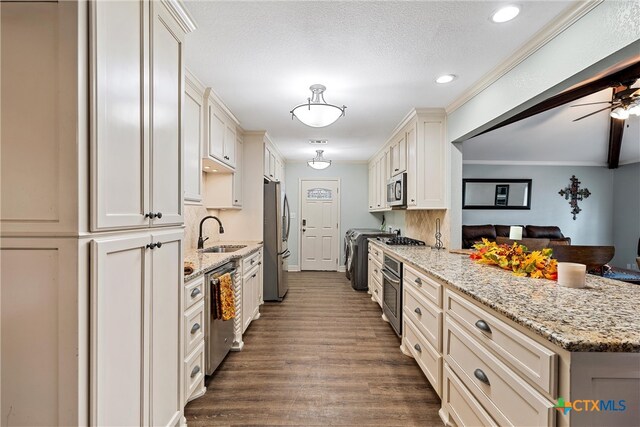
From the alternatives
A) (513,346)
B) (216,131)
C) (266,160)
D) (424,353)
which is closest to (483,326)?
(513,346)

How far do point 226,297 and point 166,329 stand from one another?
2.75ft

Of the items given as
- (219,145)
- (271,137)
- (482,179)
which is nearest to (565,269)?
(219,145)

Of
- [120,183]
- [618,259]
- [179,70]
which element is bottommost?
[618,259]

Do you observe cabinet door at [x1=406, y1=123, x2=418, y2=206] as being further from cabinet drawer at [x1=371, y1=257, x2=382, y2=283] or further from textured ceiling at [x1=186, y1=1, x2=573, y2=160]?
cabinet drawer at [x1=371, y1=257, x2=382, y2=283]

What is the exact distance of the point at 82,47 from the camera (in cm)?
92

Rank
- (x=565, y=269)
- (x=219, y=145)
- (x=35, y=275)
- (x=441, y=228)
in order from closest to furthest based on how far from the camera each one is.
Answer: (x=35, y=275), (x=565, y=269), (x=219, y=145), (x=441, y=228)

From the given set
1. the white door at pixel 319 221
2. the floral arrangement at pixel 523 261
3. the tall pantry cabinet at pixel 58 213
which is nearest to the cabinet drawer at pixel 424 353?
the floral arrangement at pixel 523 261

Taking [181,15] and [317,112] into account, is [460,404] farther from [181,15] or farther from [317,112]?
[181,15]

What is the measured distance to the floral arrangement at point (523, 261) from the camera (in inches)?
70.1

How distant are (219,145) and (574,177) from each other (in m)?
6.91

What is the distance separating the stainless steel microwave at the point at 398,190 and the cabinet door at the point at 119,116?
119 inches

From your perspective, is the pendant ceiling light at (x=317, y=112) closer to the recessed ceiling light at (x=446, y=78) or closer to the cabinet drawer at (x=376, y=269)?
the recessed ceiling light at (x=446, y=78)

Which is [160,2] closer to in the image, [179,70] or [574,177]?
[179,70]

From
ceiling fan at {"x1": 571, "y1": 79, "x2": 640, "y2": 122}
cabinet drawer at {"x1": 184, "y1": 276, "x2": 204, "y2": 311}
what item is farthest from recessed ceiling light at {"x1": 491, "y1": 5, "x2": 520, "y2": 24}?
ceiling fan at {"x1": 571, "y1": 79, "x2": 640, "y2": 122}
